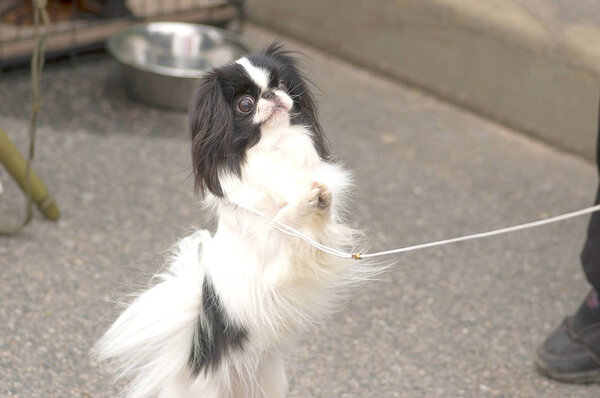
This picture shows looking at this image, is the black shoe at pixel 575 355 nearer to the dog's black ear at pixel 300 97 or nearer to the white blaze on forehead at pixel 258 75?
the dog's black ear at pixel 300 97

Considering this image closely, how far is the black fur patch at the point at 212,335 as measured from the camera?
2.02 metres

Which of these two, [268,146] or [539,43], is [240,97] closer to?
[268,146]

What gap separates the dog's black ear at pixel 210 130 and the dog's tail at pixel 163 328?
27 centimetres

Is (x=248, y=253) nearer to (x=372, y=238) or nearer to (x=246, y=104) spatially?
(x=246, y=104)

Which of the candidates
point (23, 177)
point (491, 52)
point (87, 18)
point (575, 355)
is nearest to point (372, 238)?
point (575, 355)

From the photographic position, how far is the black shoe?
289 centimetres

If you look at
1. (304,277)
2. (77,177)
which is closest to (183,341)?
(304,277)

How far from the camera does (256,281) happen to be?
1959 millimetres

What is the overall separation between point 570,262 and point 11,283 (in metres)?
2.37

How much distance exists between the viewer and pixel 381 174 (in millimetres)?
4238

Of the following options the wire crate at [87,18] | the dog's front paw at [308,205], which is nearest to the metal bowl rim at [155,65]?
the wire crate at [87,18]

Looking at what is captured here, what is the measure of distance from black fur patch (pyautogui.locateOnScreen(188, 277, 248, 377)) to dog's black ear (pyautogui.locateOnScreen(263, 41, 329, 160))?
1.47ft

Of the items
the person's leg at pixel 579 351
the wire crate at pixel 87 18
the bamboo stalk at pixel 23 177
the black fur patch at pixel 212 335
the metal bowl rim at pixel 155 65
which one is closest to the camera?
the black fur patch at pixel 212 335

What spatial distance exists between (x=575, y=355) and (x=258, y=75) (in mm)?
1667
